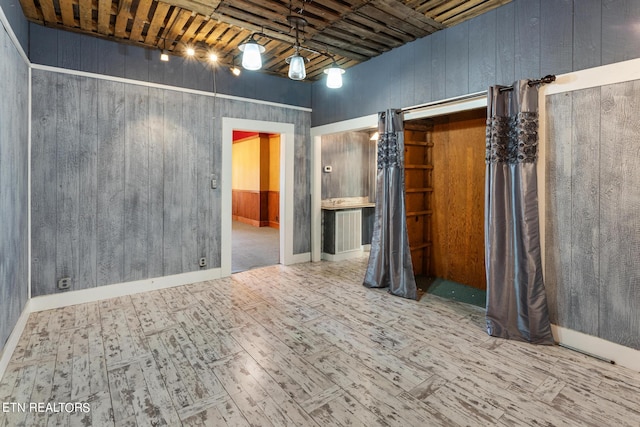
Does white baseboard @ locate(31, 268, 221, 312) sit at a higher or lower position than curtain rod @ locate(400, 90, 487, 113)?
lower

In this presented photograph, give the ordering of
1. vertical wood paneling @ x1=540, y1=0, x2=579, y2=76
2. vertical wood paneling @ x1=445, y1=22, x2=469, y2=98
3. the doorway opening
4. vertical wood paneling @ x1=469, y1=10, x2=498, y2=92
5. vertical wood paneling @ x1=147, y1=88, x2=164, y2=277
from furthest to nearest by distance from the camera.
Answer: the doorway opening → vertical wood paneling @ x1=147, y1=88, x2=164, y2=277 → vertical wood paneling @ x1=445, y1=22, x2=469, y2=98 → vertical wood paneling @ x1=469, y1=10, x2=498, y2=92 → vertical wood paneling @ x1=540, y1=0, x2=579, y2=76

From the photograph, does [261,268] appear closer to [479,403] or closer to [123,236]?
[123,236]

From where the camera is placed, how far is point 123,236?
3.98 m

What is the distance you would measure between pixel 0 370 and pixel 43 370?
234mm

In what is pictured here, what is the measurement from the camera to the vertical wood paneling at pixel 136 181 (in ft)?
13.0

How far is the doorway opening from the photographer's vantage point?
9.33m

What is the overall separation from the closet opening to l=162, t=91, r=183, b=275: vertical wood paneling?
2960 millimetres

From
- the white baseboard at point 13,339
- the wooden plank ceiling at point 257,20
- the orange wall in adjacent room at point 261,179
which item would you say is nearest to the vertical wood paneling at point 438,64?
the wooden plank ceiling at point 257,20

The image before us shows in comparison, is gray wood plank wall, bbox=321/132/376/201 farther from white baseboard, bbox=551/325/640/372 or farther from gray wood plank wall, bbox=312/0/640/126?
white baseboard, bbox=551/325/640/372

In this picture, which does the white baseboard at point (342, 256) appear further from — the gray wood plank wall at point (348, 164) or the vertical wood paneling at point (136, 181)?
the vertical wood paneling at point (136, 181)

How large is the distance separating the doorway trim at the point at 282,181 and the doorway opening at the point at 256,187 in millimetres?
2305

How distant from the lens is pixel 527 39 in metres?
2.92

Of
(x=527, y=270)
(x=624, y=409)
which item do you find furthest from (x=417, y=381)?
(x=527, y=270)

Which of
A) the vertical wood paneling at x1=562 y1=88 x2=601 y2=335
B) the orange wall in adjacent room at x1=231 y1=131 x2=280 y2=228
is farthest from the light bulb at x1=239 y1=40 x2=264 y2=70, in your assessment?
the orange wall in adjacent room at x1=231 y1=131 x2=280 y2=228
